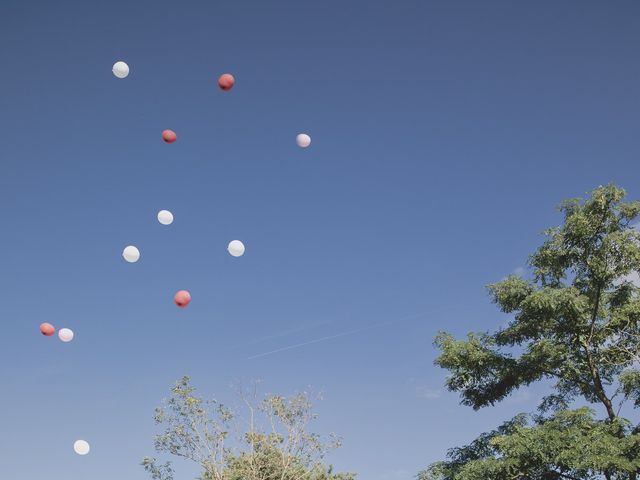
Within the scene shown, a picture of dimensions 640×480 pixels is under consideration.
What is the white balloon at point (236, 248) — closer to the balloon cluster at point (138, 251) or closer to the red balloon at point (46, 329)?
the balloon cluster at point (138, 251)

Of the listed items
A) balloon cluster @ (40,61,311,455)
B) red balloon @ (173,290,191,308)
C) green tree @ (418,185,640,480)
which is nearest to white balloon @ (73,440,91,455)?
balloon cluster @ (40,61,311,455)

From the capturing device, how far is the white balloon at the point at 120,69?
40.8ft

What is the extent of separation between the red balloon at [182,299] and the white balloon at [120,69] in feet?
17.4

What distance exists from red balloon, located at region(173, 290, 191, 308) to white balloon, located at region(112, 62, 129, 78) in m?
5.31

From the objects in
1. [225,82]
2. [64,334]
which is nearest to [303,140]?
[225,82]

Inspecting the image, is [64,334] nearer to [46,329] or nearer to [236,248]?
[46,329]

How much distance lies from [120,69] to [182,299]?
5597 mm

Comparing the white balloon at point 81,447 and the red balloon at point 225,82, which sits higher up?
the red balloon at point 225,82

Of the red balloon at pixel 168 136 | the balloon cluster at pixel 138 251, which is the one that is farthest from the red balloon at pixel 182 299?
the red balloon at pixel 168 136

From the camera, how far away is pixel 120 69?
12469 millimetres

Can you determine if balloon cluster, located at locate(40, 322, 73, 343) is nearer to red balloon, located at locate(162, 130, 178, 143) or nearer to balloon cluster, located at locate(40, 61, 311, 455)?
balloon cluster, located at locate(40, 61, 311, 455)

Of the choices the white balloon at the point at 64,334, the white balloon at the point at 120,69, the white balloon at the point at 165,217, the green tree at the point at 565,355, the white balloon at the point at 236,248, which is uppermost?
the white balloon at the point at 120,69

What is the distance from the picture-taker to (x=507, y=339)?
1403 cm

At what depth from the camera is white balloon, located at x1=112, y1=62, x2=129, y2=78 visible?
1242cm
